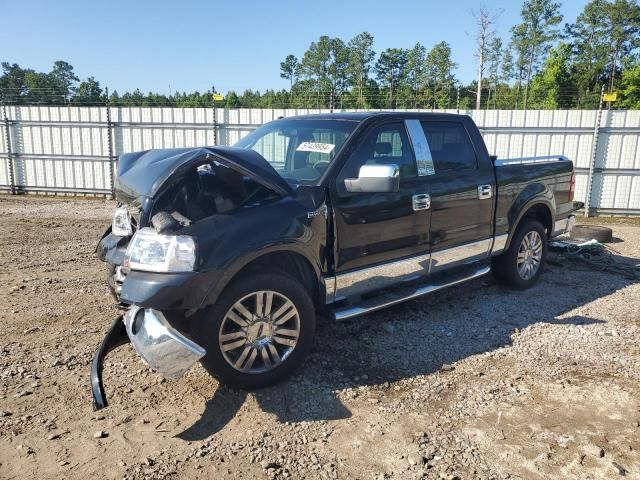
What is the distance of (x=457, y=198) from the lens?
16.2 feet

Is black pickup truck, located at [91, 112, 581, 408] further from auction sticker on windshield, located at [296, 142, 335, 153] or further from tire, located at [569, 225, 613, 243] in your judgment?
tire, located at [569, 225, 613, 243]

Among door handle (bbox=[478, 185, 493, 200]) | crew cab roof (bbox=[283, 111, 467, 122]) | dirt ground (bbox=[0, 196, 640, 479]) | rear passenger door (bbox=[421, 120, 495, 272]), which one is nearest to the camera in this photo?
dirt ground (bbox=[0, 196, 640, 479])

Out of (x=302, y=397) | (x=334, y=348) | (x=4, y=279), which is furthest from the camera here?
(x=4, y=279)

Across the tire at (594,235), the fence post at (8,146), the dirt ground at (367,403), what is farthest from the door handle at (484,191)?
the fence post at (8,146)

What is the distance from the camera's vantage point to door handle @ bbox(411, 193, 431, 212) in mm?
4508

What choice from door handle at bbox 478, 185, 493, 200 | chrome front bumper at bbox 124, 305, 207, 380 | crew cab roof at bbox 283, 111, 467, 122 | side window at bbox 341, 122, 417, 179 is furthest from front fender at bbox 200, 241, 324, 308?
door handle at bbox 478, 185, 493, 200

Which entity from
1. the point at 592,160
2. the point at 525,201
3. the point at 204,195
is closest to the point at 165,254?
the point at 204,195

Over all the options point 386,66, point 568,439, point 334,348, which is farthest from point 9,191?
point 386,66

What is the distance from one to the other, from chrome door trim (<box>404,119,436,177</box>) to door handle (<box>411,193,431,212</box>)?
0.21 meters

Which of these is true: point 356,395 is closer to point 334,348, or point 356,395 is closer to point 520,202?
point 334,348

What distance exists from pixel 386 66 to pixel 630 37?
87.9ft

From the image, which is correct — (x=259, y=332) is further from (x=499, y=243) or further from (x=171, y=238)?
(x=499, y=243)

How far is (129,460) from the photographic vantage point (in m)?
2.87

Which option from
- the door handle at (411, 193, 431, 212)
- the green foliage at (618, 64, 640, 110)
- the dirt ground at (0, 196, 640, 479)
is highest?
the green foliage at (618, 64, 640, 110)
